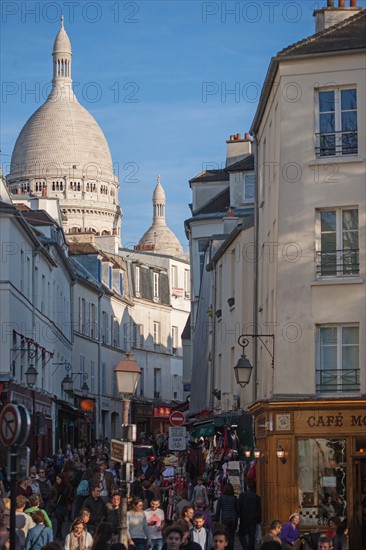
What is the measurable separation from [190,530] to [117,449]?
1.60 metres

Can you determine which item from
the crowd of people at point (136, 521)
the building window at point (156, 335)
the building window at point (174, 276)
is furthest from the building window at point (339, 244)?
the building window at point (174, 276)

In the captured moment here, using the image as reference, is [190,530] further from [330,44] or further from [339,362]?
[330,44]

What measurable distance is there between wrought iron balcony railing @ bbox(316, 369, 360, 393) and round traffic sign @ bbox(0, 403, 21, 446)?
11291 mm

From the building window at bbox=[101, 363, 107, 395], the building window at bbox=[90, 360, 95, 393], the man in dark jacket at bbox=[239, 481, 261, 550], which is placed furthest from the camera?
the building window at bbox=[101, 363, 107, 395]

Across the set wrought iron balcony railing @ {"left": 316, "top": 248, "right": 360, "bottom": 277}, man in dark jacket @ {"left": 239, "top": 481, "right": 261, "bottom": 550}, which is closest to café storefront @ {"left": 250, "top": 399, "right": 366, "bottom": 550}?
man in dark jacket @ {"left": 239, "top": 481, "right": 261, "bottom": 550}

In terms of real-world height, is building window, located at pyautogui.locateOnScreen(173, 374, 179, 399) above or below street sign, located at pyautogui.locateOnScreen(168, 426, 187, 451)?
above

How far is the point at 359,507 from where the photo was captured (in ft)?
81.6

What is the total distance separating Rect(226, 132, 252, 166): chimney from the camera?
5264 cm

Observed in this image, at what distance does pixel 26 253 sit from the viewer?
4747 centimetres

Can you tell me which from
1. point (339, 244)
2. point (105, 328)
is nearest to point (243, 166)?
point (339, 244)

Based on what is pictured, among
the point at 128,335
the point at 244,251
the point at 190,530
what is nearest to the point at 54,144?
the point at 128,335

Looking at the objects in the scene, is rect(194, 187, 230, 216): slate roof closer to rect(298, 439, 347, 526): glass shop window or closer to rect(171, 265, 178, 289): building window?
rect(298, 439, 347, 526): glass shop window

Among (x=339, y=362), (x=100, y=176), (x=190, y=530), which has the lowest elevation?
(x=190, y=530)

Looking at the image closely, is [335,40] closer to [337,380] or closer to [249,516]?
[337,380]
